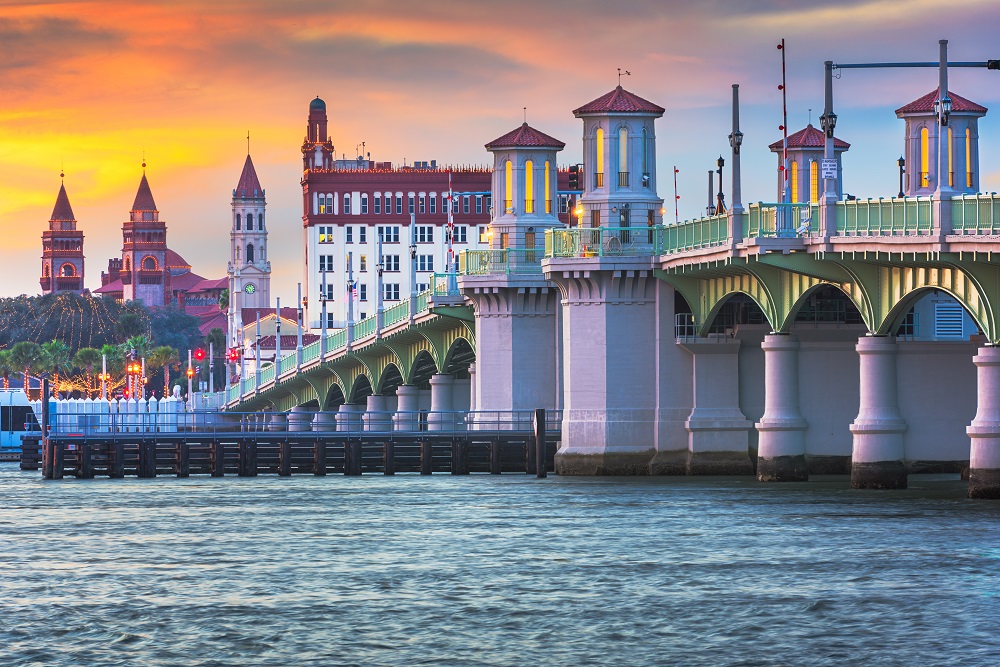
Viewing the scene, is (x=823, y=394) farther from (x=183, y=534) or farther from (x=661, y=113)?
(x=183, y=534)

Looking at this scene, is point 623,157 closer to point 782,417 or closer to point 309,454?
point 782,417

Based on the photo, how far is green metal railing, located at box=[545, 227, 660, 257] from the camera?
9350cm

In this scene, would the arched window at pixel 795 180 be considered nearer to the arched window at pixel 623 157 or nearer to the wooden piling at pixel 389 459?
the arched window at pixel 623 157

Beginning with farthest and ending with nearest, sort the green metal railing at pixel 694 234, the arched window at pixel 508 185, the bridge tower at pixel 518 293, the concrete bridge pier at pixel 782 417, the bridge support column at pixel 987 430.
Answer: the arched window at pixel 508 185, the bridge tower at pixel 518 293, the concrete bridge pier at pixel 782 417, the green metal railing at pixel 694 234, the bridge support column at pixel 987 430

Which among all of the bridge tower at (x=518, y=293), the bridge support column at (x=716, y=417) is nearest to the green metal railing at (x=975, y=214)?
the bridge support column at (x=716, y=417)

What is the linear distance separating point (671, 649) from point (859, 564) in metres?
13.4

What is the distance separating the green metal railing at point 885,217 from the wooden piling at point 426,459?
98.9 ft

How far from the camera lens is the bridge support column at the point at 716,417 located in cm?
9269

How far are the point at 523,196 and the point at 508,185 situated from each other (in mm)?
870

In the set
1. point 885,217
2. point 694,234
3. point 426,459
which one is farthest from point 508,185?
point 885,217

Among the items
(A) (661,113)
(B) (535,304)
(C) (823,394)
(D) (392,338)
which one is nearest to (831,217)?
(C) (823,394)

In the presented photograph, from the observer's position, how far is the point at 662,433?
93.5 metres

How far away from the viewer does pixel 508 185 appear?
349 feet

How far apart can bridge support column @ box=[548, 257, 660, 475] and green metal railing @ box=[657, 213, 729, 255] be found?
1.43 meters
